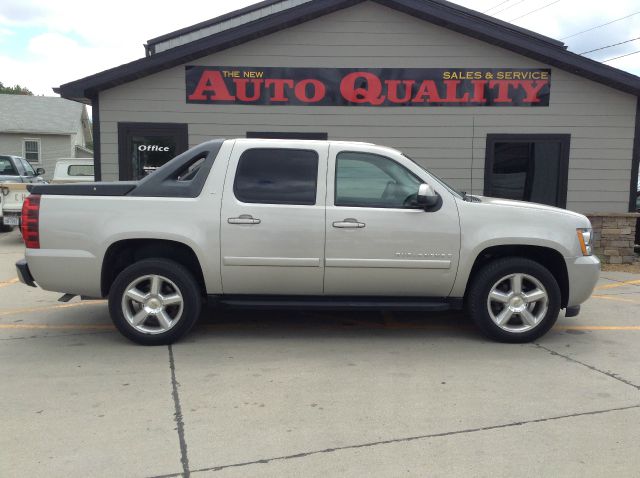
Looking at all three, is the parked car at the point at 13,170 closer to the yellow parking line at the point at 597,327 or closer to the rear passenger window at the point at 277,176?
the rear passenger window at the point at 277,176

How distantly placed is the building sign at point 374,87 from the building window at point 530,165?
2.18 ft

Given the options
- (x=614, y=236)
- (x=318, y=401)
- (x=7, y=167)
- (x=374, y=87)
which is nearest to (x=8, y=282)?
(x=318, y=401)

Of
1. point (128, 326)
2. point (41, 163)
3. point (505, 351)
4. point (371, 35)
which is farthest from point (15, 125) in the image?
point (505, 351)

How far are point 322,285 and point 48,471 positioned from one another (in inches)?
105

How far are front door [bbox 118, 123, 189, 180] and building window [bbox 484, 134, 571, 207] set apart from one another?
5.51 metres

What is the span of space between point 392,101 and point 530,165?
2.77 metres

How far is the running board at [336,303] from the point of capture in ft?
16.3

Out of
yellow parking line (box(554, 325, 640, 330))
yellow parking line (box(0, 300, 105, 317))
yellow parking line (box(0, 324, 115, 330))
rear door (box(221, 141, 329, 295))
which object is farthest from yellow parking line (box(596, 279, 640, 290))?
yellow parking line (box(0, 300, 105, 317))

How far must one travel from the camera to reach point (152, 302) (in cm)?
486

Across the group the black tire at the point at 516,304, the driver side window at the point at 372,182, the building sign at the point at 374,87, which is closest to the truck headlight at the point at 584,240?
the black tire at the point at 516,304

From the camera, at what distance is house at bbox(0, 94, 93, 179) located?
93.7 ft

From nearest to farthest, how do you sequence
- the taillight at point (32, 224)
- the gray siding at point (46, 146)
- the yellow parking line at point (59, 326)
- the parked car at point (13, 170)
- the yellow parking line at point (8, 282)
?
the taillight at point (32, 224) < the yellow parking line at point (59, 326) < the yellow parking line at point (8, 282) < the parked car at point (13, 170) < the gray siding at point (46, 146)

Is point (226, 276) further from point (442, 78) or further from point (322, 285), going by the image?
point (442, 78)

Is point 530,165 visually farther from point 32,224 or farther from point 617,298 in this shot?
point 32,224
